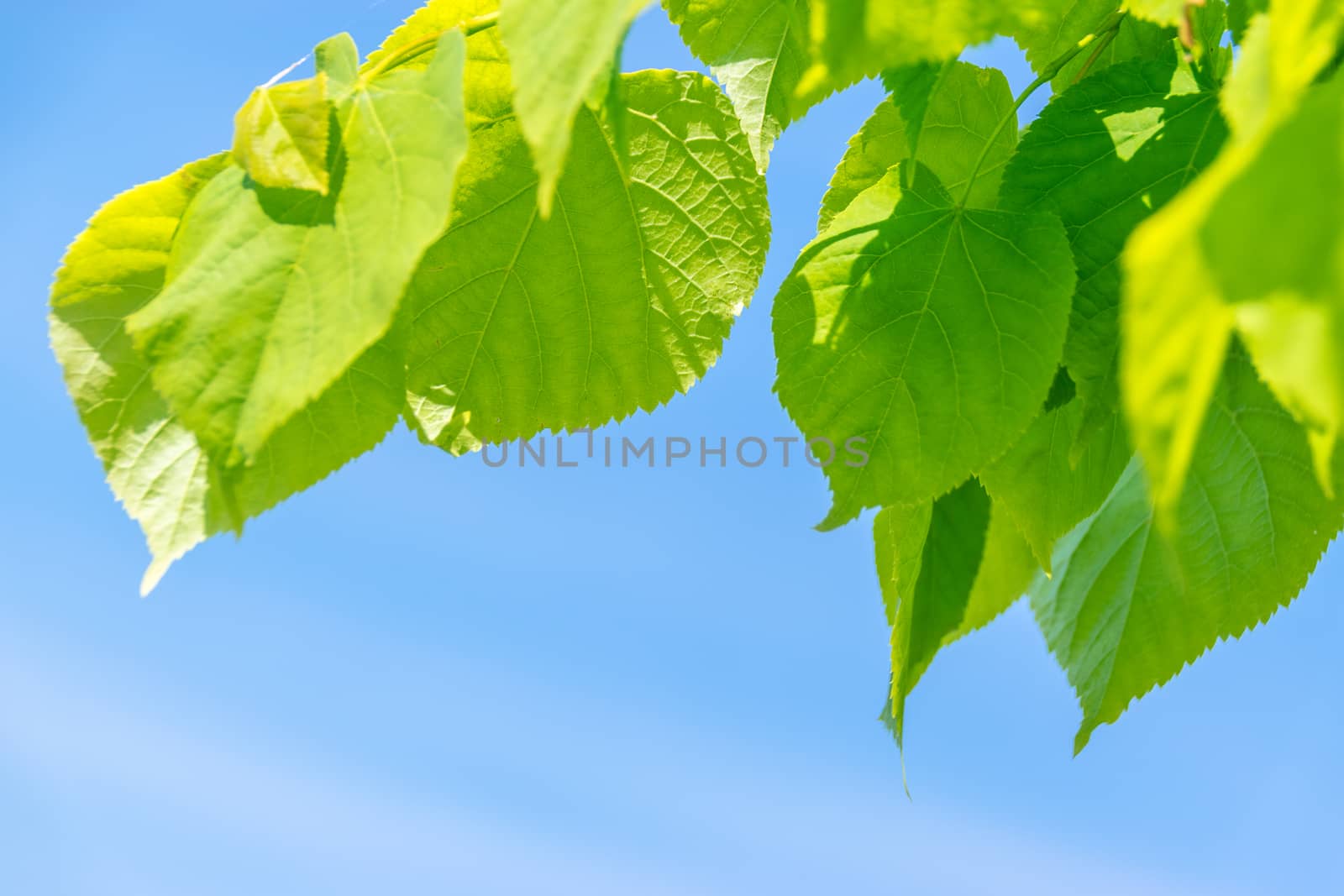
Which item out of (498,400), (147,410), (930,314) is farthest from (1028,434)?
(147,410)

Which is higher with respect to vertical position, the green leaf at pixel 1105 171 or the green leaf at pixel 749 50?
the green leaf at pixel 749 50

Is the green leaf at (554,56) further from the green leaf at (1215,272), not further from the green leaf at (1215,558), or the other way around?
the green leaf at (1215,558)

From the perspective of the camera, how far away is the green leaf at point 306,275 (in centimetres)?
35

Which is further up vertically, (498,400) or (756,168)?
(756,168)

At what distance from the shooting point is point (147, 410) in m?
0.49

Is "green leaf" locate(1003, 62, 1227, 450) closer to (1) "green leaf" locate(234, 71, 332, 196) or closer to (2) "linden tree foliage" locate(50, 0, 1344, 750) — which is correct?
(2) "linden tree foliage" locate(50, 0, 1344, 750)

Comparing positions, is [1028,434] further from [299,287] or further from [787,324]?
[299,287]

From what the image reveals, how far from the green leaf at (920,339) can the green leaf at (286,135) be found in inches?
8.0

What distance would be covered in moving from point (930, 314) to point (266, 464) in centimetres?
29

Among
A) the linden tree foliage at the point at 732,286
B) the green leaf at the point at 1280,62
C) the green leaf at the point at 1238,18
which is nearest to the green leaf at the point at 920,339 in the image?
the linden tree foliage at the point at 732,286

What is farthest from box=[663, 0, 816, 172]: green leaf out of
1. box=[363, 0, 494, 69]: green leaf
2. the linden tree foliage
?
box=[363, 0, 494, 69]: green leaf

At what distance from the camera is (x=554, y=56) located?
0.31 metres

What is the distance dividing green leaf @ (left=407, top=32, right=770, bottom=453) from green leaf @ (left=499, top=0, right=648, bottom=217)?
213mm

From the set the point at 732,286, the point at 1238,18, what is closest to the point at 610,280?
the point at 732,286
